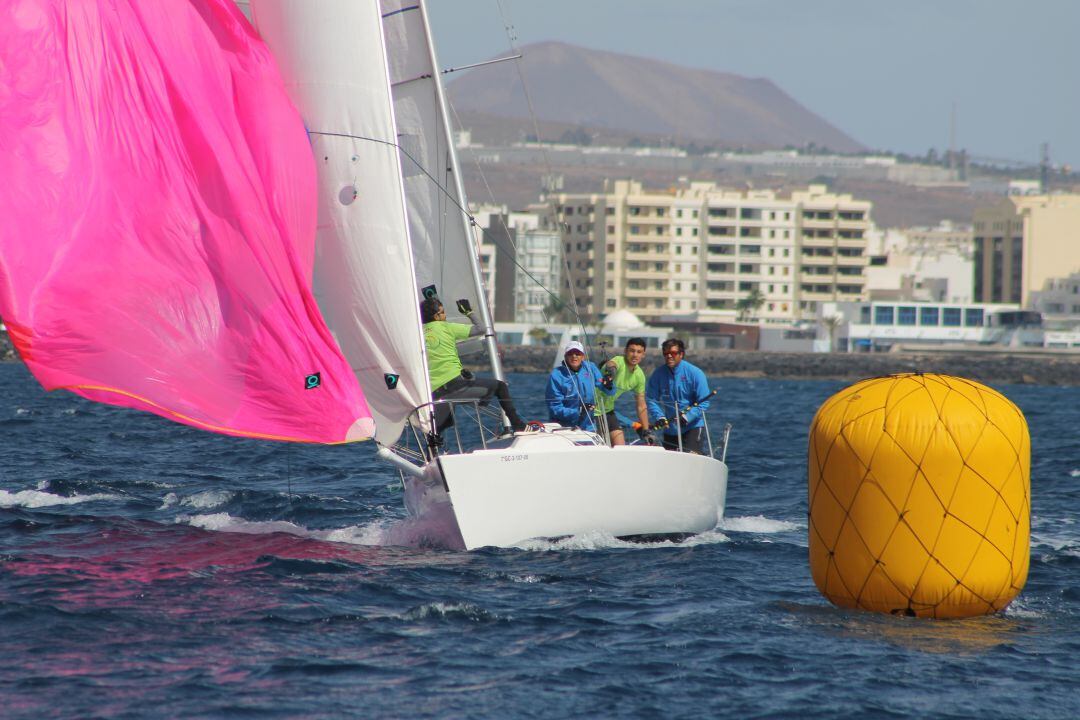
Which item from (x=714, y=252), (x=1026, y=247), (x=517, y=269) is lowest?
(x=517, y=269)

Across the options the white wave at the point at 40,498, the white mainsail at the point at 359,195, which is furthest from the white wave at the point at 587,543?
the white wave at the point at 40,498

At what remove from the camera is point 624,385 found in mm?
15703

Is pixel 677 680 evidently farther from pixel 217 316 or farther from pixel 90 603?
pixel 217 316

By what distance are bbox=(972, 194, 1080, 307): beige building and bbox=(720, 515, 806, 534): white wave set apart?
140034mm

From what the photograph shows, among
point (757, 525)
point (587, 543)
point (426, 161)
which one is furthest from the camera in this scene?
point (757, 525)

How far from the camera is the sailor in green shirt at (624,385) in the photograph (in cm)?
1541

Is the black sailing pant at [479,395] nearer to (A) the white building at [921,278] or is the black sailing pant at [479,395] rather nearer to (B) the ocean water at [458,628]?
(B) the ocean water at [458,628]

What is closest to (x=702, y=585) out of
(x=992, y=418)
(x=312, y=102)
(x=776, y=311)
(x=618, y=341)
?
(x=992, y=418)

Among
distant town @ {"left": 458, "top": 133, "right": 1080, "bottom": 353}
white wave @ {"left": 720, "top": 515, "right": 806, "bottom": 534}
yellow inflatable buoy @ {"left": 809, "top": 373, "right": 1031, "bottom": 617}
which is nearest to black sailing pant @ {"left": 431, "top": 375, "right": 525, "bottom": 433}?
white wave @ {"left": 720, "top": 515, "right": 806, "bottom": 534}

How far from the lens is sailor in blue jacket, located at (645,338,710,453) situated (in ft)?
51.9

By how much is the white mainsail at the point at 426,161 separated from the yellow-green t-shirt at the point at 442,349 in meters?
0.96

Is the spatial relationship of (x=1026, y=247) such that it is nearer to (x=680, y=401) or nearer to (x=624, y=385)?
(x=680, y=401)

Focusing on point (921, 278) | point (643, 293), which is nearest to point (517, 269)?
point (643, 293)

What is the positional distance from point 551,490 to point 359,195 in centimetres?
329
